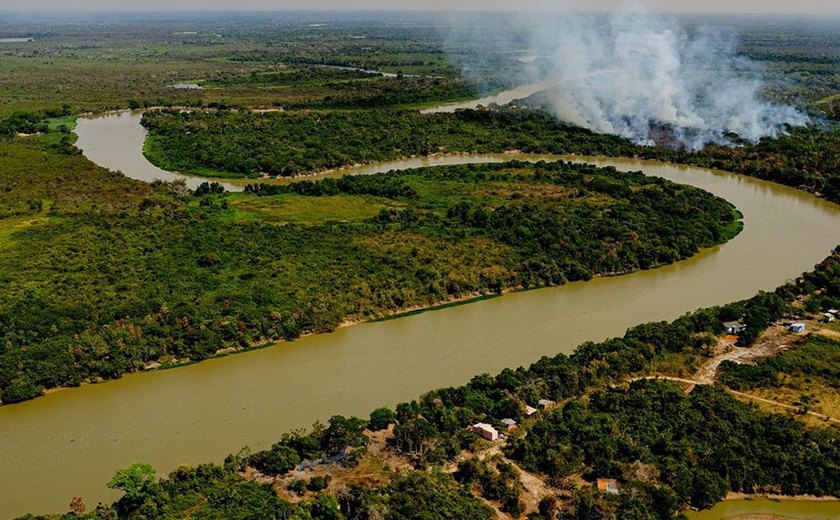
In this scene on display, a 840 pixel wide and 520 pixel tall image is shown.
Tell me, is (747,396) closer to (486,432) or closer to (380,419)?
(486,432)

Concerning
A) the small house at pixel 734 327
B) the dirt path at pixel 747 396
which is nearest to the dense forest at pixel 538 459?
the dirt path at pixel 747 396

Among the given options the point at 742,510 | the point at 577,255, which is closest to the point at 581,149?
the point at 577,255

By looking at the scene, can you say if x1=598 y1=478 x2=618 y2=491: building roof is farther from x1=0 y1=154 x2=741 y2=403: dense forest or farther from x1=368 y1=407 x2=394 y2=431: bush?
x1=0 y1=154 x2=741 y2=403: dense forest

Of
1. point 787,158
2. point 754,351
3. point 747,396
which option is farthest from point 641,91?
point 747,396

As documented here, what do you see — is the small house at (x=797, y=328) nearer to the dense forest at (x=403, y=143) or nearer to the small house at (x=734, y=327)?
the small house at (x=734, y=327)

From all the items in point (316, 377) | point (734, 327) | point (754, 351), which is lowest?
point (316, 377)

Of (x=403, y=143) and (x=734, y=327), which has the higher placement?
(x=403, y=143)

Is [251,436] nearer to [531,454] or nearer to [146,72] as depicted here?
[531,454]
